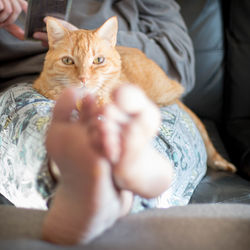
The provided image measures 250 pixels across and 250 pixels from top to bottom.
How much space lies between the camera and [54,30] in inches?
27.6

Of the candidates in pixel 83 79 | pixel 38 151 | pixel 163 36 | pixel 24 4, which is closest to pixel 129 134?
pixel 38 151

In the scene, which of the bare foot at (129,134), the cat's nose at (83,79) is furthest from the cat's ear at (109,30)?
the bare foot at (129,134)

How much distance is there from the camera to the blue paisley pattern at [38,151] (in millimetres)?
550

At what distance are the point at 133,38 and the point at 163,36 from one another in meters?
0.19

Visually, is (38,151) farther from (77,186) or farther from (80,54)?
(80,54)

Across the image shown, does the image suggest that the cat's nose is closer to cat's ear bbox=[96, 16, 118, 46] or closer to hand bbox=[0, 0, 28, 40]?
cat's ear bbox=[96, 16, 118, 46]

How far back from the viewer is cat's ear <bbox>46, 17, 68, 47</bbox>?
2.29 feet

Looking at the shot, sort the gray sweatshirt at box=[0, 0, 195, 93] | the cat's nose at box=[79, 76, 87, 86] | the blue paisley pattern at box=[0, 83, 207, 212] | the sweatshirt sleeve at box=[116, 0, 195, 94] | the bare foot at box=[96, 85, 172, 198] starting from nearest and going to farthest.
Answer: the bare foot at box=[96, 85, 172, 198], the blue paisley pattern at box=[0, 83, 207, 212], the cat's nose at box=[79, 76, 87, 86], the gray sweatshirt at box=[0, 0, 195, 93], the sweatshirt sleeve at box=[116, 0, 195, 94]

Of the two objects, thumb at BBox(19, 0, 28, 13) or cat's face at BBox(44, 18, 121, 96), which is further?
thumb at BBox(19, 0, 28, 13)

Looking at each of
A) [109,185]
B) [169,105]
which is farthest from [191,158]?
[109,185]

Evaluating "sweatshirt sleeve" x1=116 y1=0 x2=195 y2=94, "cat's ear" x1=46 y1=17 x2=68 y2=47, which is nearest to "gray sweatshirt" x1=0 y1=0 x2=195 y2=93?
"sweatshirt sleeve" x1=116 y1=0 x2=195 y2=94

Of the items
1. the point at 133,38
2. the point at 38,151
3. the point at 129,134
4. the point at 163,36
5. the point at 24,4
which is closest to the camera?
the point at 129,134

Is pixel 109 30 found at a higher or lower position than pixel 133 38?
higher

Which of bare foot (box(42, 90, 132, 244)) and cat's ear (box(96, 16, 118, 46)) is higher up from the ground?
cat's ear (box(96, 16, 118, 46))
